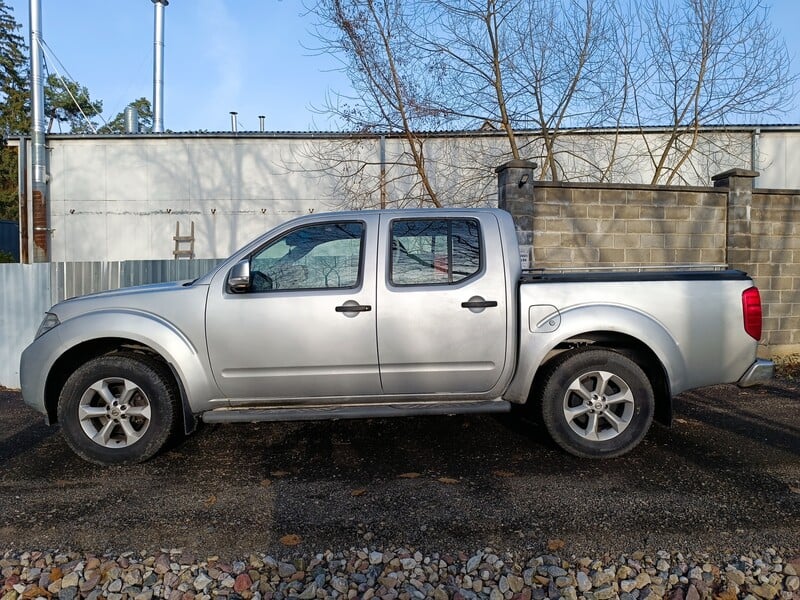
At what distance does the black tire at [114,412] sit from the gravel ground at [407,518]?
0.15m

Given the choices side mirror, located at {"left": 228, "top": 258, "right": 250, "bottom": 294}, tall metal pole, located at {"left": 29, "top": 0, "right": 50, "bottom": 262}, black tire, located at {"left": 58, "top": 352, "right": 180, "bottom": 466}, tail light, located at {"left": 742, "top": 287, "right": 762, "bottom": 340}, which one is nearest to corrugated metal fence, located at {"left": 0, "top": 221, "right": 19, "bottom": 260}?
tall metal pole, located at {"left": 29, "top": 0, "right": 50, "bottom": 262}

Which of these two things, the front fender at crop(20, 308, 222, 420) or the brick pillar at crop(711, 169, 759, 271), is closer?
the front fender at crop(20, 308, 222, 420)

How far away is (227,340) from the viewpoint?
4.51m

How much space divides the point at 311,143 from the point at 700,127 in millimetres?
8860

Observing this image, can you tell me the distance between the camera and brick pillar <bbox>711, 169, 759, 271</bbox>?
8703mm

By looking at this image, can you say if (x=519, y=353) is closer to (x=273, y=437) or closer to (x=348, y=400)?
A: (x=348, y=400)

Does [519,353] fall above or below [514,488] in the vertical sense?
above

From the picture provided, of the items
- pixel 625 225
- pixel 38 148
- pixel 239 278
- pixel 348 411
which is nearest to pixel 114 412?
pixel 239 278

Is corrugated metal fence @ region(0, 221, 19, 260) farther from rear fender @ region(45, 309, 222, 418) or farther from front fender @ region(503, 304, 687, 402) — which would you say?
front fender @ region(503, 304, 687, 402)

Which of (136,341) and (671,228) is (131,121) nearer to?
(671,228)

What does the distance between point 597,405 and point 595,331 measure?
553mm

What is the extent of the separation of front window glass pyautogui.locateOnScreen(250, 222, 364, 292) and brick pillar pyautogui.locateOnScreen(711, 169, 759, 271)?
6394mm

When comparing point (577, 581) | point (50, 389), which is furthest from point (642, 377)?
point (50, 389)

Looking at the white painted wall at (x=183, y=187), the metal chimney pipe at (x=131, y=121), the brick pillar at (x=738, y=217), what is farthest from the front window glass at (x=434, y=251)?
the metal chimney pipe at (x=131, y=121)
